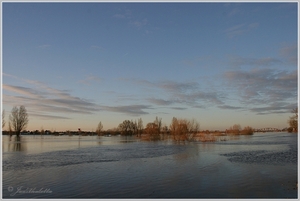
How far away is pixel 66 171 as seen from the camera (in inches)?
547

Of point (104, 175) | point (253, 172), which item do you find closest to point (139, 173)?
point (104, 175)

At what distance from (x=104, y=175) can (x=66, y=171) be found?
8.35ft

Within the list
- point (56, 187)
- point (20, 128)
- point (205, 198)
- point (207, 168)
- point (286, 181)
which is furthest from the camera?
point (20, 128)

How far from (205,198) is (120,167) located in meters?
7.55

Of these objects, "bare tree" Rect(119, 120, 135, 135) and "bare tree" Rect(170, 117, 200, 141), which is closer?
"bare tree" Rect(170, 117, 200, 141)

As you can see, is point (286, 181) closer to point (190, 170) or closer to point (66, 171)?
point (190, 170)

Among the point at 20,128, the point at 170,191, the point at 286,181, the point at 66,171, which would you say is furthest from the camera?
the point at 20,128

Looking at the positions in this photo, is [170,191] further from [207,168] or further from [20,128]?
[20,128]

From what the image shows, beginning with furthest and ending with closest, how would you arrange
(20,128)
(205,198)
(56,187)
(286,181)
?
(20,128) < (286,181) < (56,187) < (205,198)

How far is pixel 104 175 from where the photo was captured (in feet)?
42.3

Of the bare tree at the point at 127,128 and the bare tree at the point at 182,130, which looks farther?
the bare tree at the point at 127,128

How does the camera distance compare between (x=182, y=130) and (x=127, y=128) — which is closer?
(x=182, y=130)

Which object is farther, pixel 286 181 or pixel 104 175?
pixel 104 175

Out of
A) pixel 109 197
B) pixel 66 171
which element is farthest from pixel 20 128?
pixel 109 197
